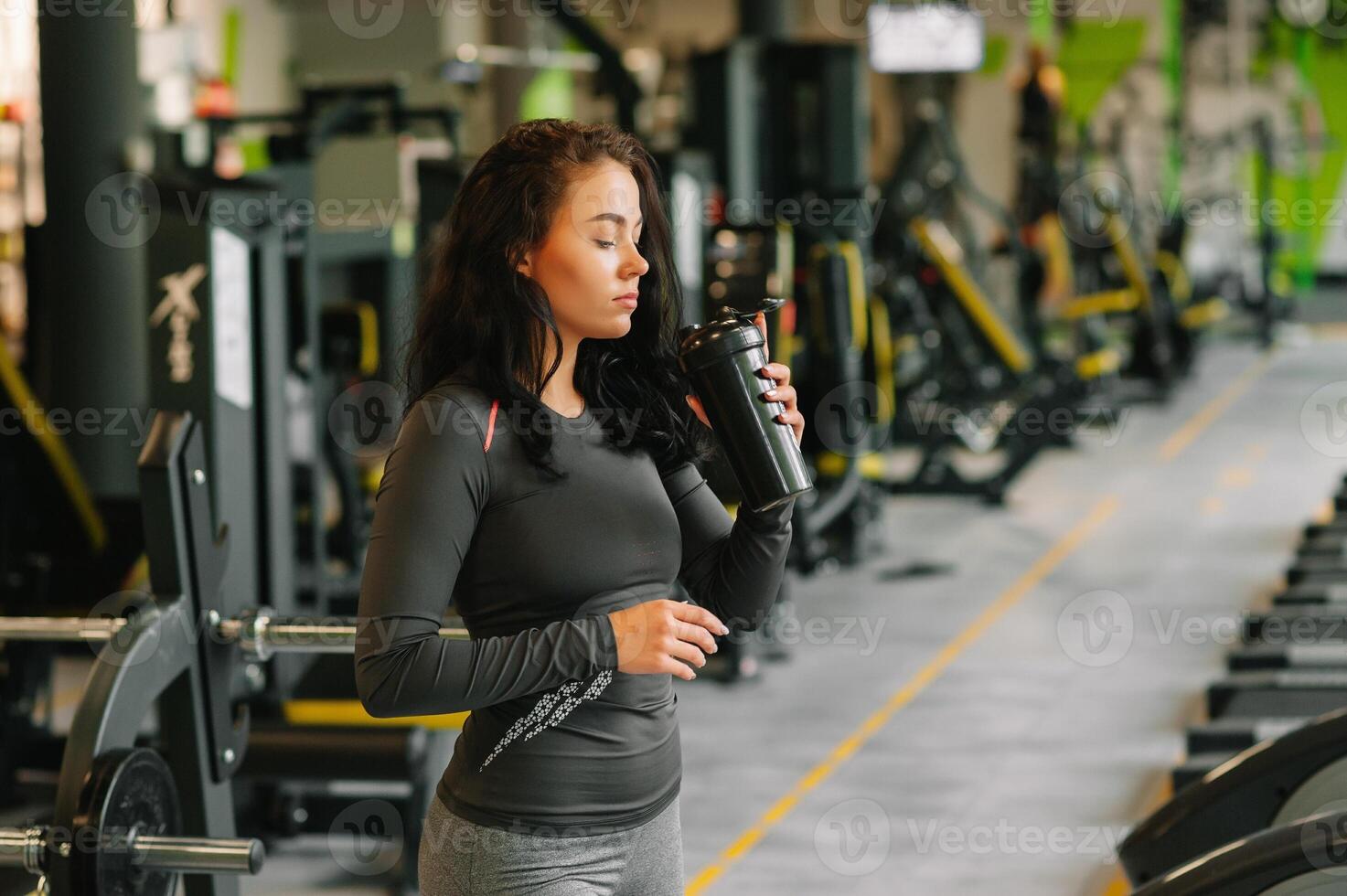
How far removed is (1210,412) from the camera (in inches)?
405

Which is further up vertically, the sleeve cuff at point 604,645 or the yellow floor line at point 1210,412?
the sleeve cuff at point 604,645

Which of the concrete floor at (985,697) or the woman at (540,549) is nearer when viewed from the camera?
the woman at (540,549)

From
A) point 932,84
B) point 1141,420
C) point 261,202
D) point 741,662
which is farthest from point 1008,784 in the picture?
point 932,84

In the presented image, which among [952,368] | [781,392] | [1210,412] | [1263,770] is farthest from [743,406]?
[1210,412]

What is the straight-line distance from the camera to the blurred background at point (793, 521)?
2143 mm

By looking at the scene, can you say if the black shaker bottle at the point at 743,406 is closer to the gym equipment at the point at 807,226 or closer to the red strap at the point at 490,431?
the red strap at the point at 490,431

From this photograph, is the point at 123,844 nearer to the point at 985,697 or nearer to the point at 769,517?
the point at 769,517

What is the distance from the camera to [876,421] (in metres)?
6.59

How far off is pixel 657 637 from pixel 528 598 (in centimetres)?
14

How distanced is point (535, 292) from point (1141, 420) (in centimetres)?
921

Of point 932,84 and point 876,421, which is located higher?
point 932,84

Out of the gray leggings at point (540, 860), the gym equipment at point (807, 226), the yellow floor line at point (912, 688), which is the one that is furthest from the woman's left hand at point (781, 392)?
the gym equipment at point (807, 226)

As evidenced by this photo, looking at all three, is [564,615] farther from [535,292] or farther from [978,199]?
[978,199]

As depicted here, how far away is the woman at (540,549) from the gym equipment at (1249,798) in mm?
1523
